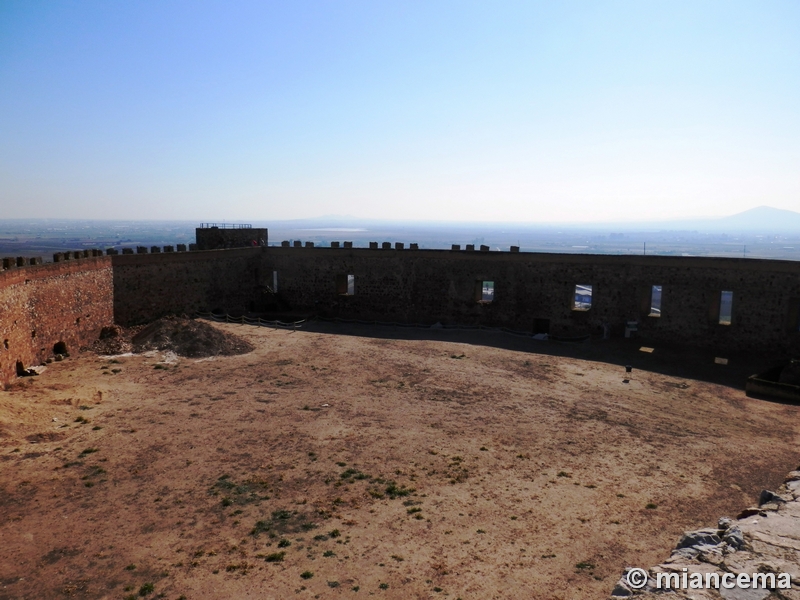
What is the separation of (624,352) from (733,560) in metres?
16.5

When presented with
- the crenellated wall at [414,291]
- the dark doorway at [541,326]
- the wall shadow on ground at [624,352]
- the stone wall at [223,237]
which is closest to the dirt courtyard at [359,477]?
the wall shadow on ground at [624,352]

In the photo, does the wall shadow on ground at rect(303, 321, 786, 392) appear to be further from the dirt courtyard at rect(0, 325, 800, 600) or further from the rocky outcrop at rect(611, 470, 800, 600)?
the rocky outcrop at rect(611, 470, 800, 600)

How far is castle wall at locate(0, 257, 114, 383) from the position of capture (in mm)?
16250

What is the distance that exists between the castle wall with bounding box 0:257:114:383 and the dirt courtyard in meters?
1.13

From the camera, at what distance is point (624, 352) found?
71.4 feet

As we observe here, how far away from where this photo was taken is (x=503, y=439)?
12891mm

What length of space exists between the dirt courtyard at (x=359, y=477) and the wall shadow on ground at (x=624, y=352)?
180 centimetres

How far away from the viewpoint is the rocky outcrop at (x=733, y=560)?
5562 millimetres

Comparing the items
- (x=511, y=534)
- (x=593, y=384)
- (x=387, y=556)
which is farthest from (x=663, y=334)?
(x=387, y=556)

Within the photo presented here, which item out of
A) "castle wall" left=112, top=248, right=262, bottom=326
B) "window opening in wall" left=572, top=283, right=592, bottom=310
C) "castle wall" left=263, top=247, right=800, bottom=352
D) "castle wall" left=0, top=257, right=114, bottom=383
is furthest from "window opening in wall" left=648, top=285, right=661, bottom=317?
"castle wall" left=0, top=257, right=114, bottom=383

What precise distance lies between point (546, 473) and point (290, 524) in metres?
5.28

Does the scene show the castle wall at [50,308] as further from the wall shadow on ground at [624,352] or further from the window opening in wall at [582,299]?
the window opening in wall at [582,299]

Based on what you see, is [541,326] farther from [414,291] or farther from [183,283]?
[183,283]

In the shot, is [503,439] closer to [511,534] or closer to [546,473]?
[546,473]
